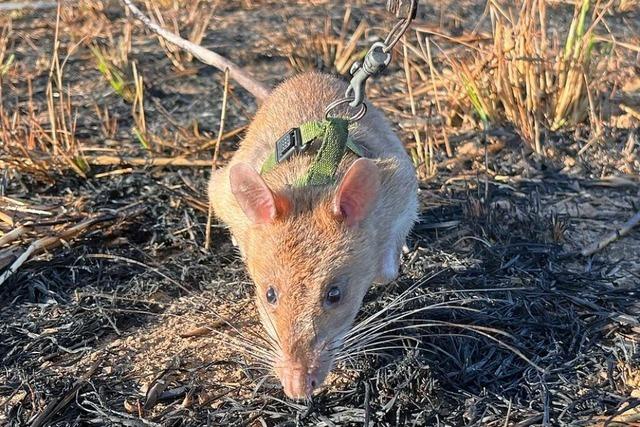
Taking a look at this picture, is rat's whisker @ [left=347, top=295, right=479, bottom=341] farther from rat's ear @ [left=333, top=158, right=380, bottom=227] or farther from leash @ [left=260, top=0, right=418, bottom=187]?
leash @ [left=260, top=0, right=418, bottom=187]

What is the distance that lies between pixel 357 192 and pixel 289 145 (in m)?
0.54

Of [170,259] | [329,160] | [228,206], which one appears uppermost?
[329,160]

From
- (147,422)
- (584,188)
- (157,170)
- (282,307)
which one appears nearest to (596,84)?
(584,188)

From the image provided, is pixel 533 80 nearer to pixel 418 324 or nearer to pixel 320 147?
pixel 320 147

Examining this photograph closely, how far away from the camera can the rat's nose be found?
103 inches

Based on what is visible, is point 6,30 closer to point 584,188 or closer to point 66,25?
point 66,25

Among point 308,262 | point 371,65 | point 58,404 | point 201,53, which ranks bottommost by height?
point 58,404

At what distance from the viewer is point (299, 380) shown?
2609 mm

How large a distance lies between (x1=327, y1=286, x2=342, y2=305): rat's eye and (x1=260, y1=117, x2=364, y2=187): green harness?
505 mm

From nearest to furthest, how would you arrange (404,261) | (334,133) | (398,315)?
1. (398,315)
2. (334,133)
3. (404,261)

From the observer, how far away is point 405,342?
3.17 meters

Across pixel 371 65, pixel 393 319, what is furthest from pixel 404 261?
pixel 371 65

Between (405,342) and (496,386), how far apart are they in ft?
1.35

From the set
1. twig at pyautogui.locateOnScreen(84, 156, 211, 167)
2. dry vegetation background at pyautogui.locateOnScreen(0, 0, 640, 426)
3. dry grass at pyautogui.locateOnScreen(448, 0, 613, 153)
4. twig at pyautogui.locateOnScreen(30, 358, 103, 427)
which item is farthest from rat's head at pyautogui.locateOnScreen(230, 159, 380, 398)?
dry grass at pyautogui.locateOnScreen(448, 0, 613, 153)
